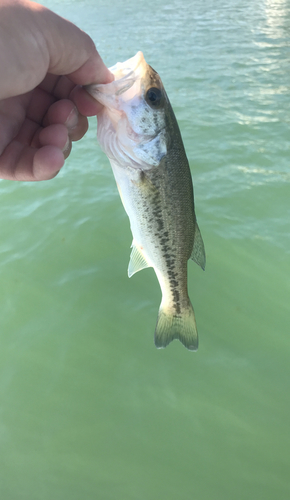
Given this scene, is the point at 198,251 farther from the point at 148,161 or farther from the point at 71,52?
the point at 71,52

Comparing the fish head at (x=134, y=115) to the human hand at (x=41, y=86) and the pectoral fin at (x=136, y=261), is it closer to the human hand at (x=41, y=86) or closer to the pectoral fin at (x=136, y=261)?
the human hand at (x=41, y=86)

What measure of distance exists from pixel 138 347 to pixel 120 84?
2627 millimetres

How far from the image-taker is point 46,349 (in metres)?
3.70

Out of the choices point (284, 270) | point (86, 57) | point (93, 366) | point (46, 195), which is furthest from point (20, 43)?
point (46, 195)

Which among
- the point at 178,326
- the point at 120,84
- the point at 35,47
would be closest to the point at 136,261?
the point at 178,326

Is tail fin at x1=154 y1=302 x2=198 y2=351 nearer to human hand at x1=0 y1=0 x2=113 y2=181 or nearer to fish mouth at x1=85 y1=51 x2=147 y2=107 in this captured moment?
human hand at x1=0 y1=0 x2=113 y2=181

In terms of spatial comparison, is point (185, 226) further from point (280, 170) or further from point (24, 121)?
point (280, 170)

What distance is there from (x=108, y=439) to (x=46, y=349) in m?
1.13

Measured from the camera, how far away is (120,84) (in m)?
1.93

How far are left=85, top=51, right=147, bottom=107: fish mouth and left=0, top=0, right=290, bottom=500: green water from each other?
2.58 m

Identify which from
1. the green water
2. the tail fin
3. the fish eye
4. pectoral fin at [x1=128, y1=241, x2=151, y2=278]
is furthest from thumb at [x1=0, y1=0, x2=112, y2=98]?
the green water

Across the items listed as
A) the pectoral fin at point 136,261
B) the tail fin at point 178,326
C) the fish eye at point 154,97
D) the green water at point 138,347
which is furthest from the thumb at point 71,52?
the green water at point 138,347

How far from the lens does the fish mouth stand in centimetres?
192

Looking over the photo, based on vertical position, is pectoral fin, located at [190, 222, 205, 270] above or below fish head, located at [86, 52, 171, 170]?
below
